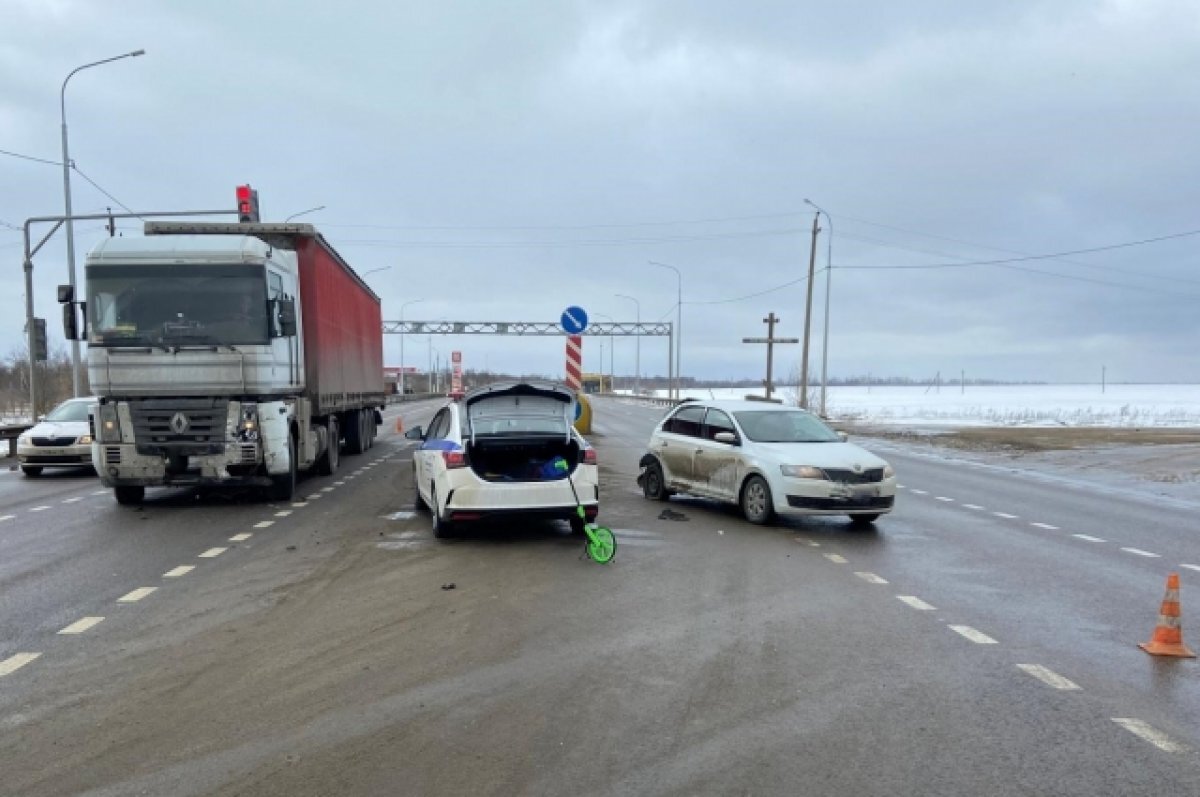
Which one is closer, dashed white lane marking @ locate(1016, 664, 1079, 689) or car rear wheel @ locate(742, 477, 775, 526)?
dashed white lane marking @ locate(1016, 664, 1079, 689)

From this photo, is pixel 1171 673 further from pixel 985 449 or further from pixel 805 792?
pixel 985 449

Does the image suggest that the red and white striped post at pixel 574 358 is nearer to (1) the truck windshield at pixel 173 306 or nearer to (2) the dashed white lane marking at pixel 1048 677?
(1) the truck windshield at pixel 173 306

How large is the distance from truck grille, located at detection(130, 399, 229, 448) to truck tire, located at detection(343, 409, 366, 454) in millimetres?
9263

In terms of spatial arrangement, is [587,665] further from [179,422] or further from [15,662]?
[179,422]

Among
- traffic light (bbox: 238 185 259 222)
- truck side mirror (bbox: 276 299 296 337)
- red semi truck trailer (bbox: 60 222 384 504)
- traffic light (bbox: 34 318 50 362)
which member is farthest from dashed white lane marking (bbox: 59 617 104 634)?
traffic light (bbox: 34 318 50 362)

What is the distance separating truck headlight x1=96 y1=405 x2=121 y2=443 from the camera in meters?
11.7

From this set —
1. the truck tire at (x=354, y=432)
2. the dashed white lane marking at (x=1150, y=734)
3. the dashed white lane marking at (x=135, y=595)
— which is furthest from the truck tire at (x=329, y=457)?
the dashed white lane marking at (x=1150, y=734)

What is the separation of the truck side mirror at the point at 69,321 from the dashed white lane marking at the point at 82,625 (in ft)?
22.0

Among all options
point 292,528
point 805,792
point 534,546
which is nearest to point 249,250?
point 292,528

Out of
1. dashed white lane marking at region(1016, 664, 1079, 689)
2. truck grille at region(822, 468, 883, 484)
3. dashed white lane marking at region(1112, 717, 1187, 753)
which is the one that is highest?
truck grille at region(822, 468, 883, 484)

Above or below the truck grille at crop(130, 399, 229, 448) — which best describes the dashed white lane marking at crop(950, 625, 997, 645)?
→ below

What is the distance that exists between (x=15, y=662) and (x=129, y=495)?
25.7 ft

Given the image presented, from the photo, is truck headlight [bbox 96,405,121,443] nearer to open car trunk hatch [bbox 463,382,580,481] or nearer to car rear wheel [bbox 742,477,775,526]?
open car trunk hatch [bbox 463,382,580,481]

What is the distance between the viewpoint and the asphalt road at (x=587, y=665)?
13.1 ft
